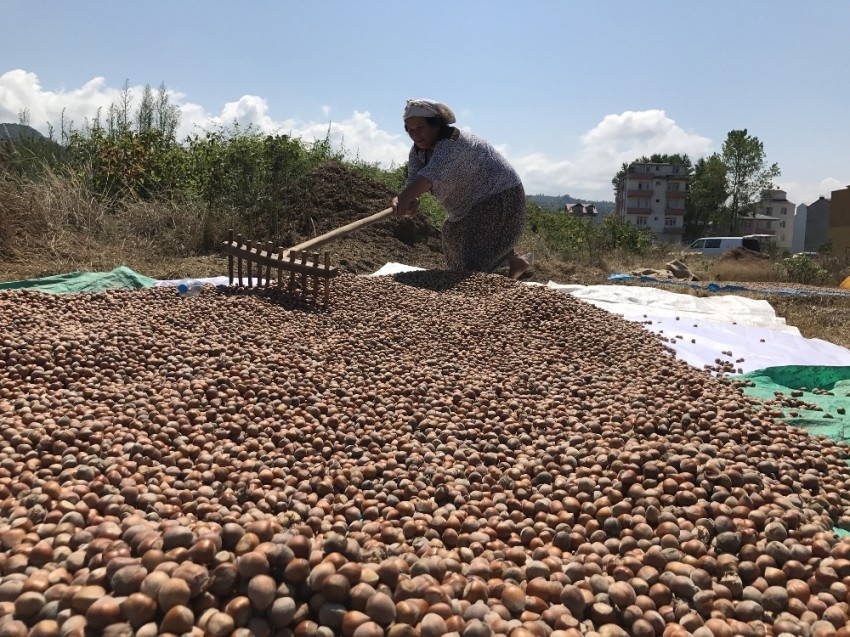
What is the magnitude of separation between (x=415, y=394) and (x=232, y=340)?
42.7 inches

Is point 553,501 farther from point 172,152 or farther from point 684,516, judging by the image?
point 172,152

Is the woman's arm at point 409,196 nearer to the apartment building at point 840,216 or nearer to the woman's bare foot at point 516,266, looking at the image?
the woman's bare foot at point 516,266

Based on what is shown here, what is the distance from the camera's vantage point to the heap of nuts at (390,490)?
3.74 ft

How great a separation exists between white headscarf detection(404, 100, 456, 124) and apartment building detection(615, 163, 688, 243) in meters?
47.5

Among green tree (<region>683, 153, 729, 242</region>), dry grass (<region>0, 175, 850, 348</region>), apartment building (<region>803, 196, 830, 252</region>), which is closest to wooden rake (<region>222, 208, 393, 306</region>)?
dry grass (<region>0, 175, 850, 348</region>)

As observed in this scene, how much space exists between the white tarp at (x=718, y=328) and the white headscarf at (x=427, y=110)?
6.49 feet

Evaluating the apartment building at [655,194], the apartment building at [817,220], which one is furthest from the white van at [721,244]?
the apartment building at [655,194]

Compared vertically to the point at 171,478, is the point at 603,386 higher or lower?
higher

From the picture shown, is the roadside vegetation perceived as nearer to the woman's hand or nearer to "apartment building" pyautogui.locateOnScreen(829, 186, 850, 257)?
the woman's hand

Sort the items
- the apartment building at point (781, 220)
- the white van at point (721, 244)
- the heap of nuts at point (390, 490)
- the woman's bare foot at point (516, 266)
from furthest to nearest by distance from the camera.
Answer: the apartment building at point (781, 220)
the white van at point (721, 244)
the woman's bare foot at point (516, 266)
the heap of nuts at point (390, 490)

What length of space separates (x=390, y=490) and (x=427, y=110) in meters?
3.76

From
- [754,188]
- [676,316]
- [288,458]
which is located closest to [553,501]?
[288,458]

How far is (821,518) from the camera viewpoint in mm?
1701

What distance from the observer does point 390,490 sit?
6.17 ft
